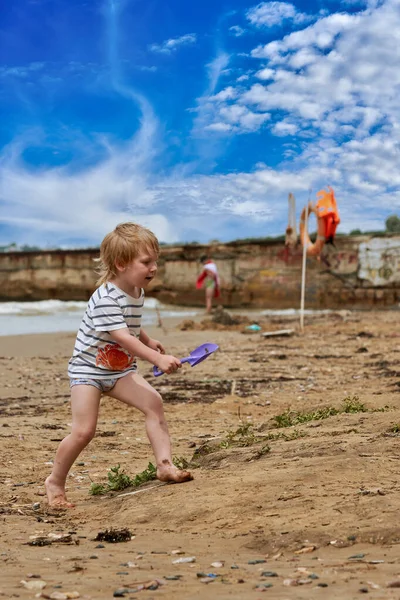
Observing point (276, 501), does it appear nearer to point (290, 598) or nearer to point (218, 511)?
point (218, 511)

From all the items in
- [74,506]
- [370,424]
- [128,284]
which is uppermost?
[128,284]

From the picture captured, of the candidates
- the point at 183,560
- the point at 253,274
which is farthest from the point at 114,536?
the point at 253,274

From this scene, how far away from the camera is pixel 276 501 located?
11.9ft

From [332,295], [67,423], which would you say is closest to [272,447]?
[67,423]

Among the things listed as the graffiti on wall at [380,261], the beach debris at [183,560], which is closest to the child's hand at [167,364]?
the beach debris at [183,560]

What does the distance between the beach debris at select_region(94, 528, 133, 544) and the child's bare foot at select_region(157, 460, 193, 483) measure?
72 cm

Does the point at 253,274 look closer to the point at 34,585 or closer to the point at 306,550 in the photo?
the point at 306,550

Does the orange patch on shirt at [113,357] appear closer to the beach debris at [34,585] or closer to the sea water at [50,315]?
the beach debris at [34,585]

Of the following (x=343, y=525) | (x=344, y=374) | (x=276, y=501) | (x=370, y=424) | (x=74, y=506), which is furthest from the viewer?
(x=344, y=374)

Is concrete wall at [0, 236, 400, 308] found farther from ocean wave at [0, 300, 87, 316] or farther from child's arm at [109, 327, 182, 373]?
child's arm at [109, 327, 182, 373]

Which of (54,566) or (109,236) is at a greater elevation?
(109,236)

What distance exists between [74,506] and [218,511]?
3.63 ft

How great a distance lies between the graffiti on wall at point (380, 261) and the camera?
2905 cm

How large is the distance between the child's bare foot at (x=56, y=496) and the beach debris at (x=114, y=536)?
0.86 m
